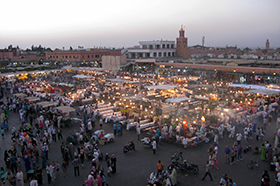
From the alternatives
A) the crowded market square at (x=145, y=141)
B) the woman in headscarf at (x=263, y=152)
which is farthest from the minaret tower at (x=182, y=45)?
the woman in headscarf at (x=263, y=152)

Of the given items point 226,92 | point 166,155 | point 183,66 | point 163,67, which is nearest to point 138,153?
point 166,155

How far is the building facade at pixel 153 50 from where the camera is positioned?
2159 inches

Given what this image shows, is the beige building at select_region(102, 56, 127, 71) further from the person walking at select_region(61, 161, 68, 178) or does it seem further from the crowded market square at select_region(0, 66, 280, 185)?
the person walking at select_region(61, 161, 68, 178)

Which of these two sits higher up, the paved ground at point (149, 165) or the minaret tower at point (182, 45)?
the minaret tower at point (182, 45)

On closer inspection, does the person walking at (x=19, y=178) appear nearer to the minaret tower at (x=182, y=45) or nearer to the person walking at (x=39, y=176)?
the person walking at (x=39, y=176)

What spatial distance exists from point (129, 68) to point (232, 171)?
1556 inches

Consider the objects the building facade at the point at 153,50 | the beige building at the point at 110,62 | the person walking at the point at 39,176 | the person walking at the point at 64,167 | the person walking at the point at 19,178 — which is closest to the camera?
the person walking at the point at 19,178

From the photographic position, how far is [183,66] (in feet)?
125

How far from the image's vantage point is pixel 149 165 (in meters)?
9.95

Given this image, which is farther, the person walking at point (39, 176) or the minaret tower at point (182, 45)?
the minaret tower at point (182, 45)

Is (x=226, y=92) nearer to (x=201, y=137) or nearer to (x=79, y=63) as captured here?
(x=201, y=137)

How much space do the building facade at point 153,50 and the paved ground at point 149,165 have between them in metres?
43.2

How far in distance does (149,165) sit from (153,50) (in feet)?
153

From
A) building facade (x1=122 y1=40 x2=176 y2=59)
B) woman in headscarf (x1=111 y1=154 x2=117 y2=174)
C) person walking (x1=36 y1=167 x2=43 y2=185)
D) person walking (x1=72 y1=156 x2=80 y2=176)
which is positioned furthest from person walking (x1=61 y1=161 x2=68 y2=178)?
building facade (x1=122 y1=40 x2=176 y2=59)
